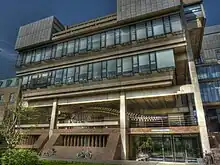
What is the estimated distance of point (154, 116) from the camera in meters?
27.3

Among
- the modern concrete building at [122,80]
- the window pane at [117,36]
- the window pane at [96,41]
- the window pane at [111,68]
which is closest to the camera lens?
the modern concrete building at [122,80]

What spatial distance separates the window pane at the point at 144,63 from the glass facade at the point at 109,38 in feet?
8.47

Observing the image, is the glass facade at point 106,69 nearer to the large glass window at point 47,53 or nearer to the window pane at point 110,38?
A: the window pane at point 110,38

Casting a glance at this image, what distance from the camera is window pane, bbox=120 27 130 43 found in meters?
23.4

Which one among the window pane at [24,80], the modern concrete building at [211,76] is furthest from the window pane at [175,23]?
the modern concrete building at [211,76]

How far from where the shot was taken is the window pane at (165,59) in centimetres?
2009

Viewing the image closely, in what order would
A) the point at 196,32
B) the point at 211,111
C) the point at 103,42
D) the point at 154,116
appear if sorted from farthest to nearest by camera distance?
the point at 211,111, the point at 154,116, the point at 103,42, the point at 196,32

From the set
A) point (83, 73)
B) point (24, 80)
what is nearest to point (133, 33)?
point (83, 73)

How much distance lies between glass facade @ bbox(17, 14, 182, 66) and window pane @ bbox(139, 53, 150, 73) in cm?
258

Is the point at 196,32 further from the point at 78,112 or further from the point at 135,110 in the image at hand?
the point at 78,112

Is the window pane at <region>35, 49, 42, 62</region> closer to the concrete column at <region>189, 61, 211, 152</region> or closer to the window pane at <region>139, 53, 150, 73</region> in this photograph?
the window pane at <region>139, 53, 150, 73</region>

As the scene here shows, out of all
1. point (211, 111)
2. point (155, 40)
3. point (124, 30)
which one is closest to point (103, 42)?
point (124, 30)

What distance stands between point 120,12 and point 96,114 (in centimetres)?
1650

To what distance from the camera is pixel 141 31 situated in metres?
23.0
